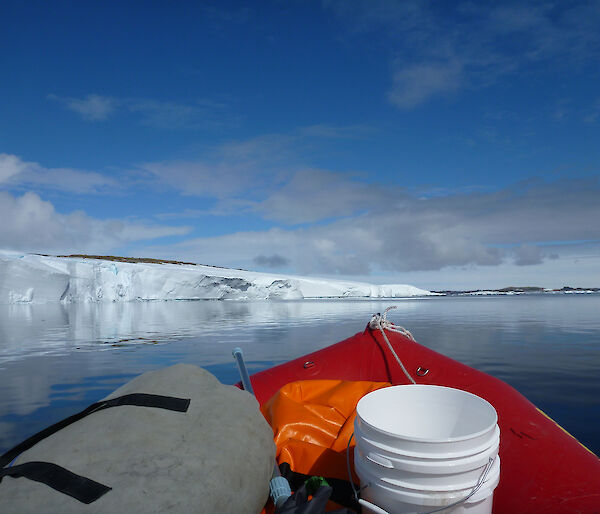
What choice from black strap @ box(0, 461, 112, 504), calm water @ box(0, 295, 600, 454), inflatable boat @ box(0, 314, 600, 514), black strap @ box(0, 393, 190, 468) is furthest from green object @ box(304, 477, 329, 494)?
calm water @ box(0, 295, 600, 454)

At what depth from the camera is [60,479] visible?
98cm

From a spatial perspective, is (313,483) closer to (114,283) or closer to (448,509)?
(448,509)

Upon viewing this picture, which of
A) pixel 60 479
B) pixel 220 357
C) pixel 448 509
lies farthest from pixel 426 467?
pixel 220 357

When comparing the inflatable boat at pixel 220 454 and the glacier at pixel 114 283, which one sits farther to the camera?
the glacier at pixel 114 283

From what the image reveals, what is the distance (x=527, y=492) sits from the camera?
1685 mm

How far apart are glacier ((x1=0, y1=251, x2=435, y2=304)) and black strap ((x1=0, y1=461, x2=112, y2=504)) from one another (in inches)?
1148

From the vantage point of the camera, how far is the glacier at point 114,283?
25.6m

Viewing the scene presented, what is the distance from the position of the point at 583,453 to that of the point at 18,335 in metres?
13.1

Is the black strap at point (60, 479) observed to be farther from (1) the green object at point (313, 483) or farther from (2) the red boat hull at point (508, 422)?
(2) the red boat hull at point (508, 422)

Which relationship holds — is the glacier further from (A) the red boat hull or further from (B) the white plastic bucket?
(B) the white plastic bucket

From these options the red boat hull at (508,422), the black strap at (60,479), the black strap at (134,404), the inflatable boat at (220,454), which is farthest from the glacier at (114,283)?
the black strap at (60,479)

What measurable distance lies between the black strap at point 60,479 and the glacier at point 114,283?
2915 centimetres

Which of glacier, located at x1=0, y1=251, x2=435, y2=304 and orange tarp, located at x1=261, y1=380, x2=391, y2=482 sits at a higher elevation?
glacier, located at x1=0, y1=251, x2=435, y2=304

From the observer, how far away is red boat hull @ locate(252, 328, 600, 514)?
5.45 feet
